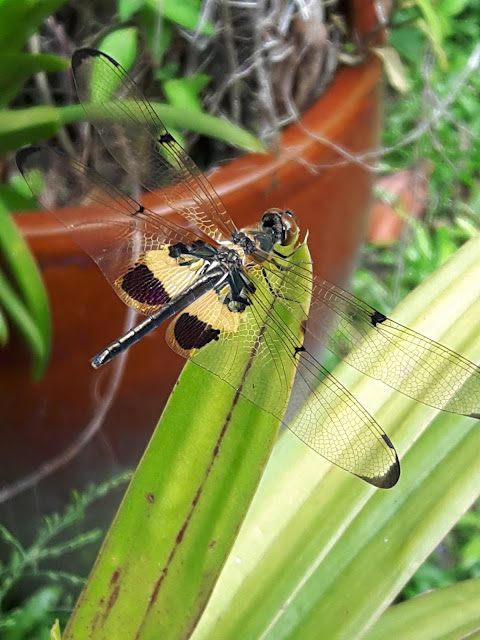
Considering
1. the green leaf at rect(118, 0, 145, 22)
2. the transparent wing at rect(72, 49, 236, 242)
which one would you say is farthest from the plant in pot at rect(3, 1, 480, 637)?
the green leaf at rect(118, 0, 145, 22)

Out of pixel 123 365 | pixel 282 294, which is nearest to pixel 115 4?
pixel 123 365

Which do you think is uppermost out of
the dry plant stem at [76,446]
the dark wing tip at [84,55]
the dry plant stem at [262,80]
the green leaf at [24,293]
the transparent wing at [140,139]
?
the dry plant stem at [262,80]

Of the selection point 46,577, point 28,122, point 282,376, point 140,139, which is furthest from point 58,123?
point 46,577

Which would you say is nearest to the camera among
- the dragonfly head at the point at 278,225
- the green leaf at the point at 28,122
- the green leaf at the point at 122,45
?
the dragonfly head at the point at 278,225

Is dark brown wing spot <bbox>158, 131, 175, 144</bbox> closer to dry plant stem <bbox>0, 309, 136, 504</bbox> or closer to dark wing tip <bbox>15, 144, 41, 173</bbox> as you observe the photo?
dark wing tip <bbox>15, 144, 41, 173</bbox>

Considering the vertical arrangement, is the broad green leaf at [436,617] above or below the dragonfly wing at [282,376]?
below

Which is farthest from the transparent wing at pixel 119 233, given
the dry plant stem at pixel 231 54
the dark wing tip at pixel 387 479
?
the dry plant stem at pixel 231 54

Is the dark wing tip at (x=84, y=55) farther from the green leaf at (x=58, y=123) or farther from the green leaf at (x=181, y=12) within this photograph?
the green leaf at (x=181, y=12)
